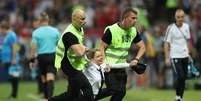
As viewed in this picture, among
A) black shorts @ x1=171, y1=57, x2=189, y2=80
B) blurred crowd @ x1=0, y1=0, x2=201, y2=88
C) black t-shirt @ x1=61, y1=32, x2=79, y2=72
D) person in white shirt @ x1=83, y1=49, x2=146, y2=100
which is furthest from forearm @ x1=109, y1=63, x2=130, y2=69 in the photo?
blurred crowd @ x1=0, y1=0, x2=201, y2=88

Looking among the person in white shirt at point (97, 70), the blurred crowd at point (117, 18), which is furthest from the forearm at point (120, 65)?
the blurred crowd at point (117, 18)

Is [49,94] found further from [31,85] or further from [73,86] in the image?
[31,85]

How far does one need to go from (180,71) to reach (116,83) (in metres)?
3.59

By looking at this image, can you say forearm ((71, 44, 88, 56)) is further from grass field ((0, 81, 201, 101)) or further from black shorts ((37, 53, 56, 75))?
grass field ((0, 81, 201, 101))

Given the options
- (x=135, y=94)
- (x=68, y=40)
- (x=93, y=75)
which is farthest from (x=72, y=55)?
(x=135, y=94)

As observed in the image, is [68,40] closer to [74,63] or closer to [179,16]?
[74,63]

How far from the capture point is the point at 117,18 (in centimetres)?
2966

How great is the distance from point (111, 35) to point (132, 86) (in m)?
11.4

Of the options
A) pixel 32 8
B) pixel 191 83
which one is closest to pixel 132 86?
pixel 191 83

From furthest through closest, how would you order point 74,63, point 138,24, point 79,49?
point 138,24, point 74,63, point 79,49

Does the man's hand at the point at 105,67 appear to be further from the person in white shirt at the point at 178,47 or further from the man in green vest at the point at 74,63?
the person in white shirt at the point at 178,47

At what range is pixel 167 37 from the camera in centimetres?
1875

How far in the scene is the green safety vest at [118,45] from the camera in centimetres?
1532

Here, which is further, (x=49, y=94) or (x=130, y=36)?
(x=49, y=94)
